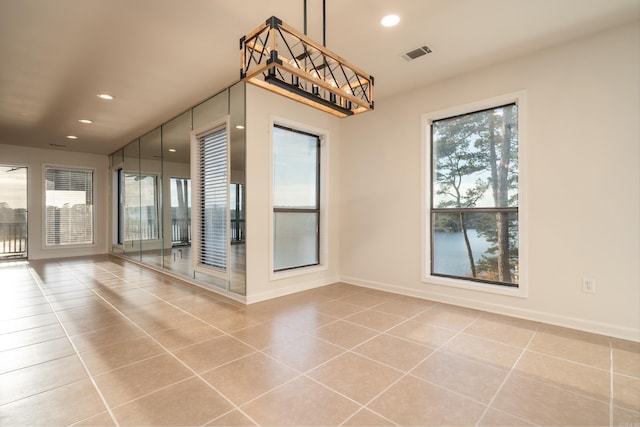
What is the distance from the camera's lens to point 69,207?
305 inches

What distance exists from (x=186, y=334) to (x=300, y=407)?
1493 mm

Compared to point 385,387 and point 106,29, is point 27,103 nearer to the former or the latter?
point 106,29

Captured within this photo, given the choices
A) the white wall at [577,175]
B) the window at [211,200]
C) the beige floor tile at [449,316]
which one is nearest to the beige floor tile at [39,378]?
the window at [211,200]

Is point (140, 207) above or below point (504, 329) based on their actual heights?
above

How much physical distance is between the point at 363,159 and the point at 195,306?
301cm

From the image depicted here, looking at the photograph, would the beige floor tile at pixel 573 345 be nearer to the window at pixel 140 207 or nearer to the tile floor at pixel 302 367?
the tile floor at pixel 302 367

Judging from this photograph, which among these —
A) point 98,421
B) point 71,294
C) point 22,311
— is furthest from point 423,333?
point 71,294

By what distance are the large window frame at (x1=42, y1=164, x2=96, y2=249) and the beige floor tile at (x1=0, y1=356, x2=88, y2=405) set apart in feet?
22.7

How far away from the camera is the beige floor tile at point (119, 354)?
218 cm

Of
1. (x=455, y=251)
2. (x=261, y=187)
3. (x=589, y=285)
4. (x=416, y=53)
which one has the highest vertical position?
(x=416, y=53)

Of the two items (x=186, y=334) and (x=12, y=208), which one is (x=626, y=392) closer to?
(x=186, y=334)

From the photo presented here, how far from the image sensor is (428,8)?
2.47 meters

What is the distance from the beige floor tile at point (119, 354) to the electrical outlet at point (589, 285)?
374 centimetres

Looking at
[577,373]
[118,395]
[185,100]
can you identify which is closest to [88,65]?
[185,100]
